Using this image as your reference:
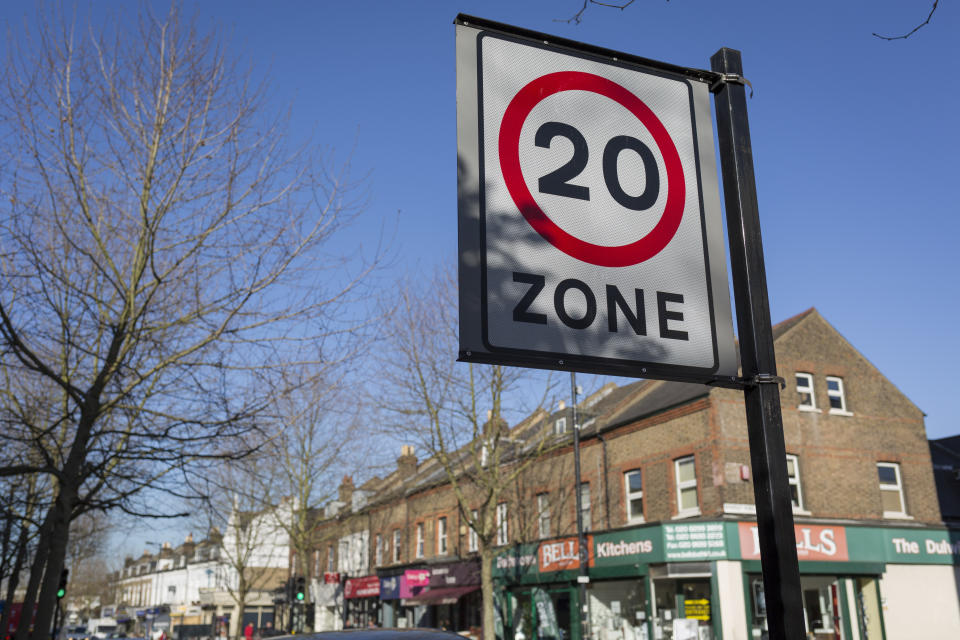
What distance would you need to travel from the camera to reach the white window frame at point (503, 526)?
95.7 ft

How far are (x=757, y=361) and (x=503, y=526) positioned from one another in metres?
28.3

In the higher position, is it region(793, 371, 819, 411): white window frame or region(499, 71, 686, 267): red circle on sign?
region(793, 371, 819, 411): white window frame

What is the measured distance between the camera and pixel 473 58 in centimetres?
242

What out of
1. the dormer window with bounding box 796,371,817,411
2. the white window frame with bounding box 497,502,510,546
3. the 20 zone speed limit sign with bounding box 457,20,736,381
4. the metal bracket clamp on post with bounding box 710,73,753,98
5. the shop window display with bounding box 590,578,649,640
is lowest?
the shop window display with bounding box 590,578,649,640

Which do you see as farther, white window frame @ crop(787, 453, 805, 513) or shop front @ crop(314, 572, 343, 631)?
shop front @ crop(314, 572, 343, 631)

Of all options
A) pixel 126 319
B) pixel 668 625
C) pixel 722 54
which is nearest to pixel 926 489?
pixel 668 625

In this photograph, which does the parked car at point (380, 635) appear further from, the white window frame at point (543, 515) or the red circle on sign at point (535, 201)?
the white window frame at point (543, 515)

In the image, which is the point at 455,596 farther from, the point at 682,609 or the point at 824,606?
the point at 824,606

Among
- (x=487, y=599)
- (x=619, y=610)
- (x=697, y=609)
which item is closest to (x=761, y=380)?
(x=697, y=609)

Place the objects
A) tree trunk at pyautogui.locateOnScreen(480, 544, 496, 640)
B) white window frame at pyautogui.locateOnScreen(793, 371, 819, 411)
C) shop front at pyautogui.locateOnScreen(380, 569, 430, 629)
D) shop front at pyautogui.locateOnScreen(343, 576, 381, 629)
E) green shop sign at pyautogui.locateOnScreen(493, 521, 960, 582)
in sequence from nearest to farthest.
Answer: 1. green shop sign at pyautogui.locateOnScreen(493, 521, 960, 582)
2. tree trunk at pyautogui.locateOnScreen(480, 544, 496, 640)
3. white window frame at pyautogui.locateOnScreen(793, 371, 819, 411)
4. shop front at pyautogui.locateOnScreen(380, 569, 430, 629)
5. shop front at pyautogui.locateOnScreen(343, 576, 381, 629)

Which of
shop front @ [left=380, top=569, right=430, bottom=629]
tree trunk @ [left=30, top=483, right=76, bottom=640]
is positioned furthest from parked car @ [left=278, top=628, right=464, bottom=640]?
shop front @ [left=380, top=569, right=430, bottom=629]

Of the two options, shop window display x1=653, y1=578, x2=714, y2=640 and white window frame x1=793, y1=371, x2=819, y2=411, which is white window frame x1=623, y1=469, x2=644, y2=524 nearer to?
shop window display x1=653, y1=578, x2=714, y2=640

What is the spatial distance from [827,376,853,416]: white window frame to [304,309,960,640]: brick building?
5cm

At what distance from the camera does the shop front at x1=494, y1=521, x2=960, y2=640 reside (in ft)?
67.8
